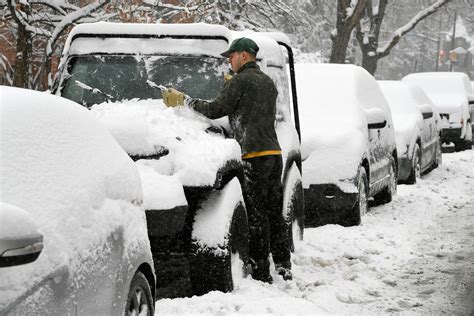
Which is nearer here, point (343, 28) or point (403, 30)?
point (343, 28)

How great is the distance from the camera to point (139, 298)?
14.2 feet

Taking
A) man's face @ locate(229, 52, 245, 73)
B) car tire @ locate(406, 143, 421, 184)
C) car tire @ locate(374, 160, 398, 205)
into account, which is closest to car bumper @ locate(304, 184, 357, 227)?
car tire @ locate(374, 160, 398, 205)

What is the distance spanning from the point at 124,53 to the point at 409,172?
761 cm

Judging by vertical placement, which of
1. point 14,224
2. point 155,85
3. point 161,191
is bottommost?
point 161,191

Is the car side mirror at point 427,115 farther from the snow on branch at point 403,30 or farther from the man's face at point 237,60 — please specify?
the snow on branch at point 403,30

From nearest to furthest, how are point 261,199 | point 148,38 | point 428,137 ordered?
point 261,199, point 148,38, point 428,137

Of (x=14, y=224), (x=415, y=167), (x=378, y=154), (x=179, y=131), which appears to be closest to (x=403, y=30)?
(x=415, y=167)

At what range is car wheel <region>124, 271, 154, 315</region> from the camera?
13.6ft

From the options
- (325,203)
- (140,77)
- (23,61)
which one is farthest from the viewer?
(23,61)

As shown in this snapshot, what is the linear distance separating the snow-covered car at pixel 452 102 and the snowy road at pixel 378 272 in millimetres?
9522

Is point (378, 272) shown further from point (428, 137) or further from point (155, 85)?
point (428, 137)

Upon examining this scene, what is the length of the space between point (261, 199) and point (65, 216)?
144 inches

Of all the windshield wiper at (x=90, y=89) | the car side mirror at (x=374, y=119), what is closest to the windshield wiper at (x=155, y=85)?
the windshield wiper at (x=90, y=89)

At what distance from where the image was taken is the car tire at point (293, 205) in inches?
305
